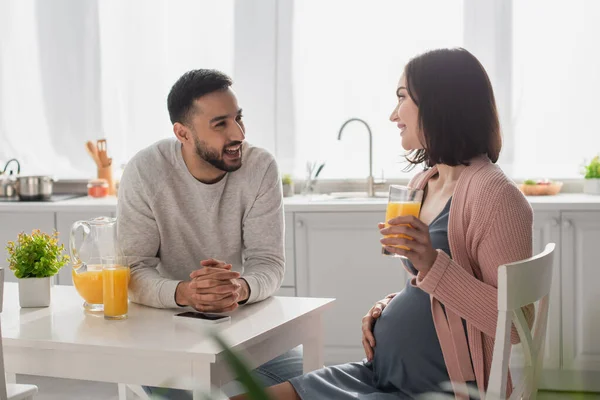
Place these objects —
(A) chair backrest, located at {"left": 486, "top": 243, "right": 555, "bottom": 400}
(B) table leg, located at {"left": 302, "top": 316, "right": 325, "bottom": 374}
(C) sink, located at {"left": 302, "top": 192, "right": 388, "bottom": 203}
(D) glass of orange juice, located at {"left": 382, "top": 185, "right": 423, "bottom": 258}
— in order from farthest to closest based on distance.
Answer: (C) sink, located at {"left": 302, "top": 192, "right": 388, "bottom": 203}, (B) table leg, located at {"left": 302, "top": 316, "right": 325, "bottom": 374}, (D) glass of orange juice, located at {"left": 382, "top": 185, "right": 423, "bottom": 258}, (A) chair backrest, located at {"left": 486, "top": 243, "right": 555, "bottom": 400}

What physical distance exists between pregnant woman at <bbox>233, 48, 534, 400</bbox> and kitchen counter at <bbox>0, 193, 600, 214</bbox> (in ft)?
5.35

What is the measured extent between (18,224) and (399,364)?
2766mm

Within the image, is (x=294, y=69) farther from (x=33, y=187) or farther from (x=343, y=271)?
(x=33, y=187)

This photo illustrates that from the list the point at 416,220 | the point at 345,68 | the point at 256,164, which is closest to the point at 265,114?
the point at 345,68

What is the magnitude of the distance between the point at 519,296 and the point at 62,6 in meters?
3.68

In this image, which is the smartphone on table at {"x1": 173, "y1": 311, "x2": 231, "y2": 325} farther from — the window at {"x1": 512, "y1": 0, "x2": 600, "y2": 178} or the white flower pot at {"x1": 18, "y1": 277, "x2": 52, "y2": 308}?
the window at {"x1": 512, "y1": 0, "x2": 600, "y2": 178}

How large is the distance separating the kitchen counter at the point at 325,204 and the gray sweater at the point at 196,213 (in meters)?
1.31

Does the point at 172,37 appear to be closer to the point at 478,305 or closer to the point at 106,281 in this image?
the point at 106,281

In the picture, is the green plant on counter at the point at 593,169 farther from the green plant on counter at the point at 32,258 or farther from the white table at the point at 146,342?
the green plant on counter at the point at 32,258

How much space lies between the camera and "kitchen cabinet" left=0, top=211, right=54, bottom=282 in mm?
3912

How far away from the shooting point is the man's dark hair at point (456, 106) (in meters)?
1.78

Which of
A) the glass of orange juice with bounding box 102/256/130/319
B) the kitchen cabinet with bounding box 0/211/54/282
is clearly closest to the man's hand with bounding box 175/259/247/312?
the glass of orange juice with bounding box 102/256/130/319

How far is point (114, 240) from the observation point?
1.80 m

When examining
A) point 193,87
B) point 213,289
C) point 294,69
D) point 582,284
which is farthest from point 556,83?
point 213,289
